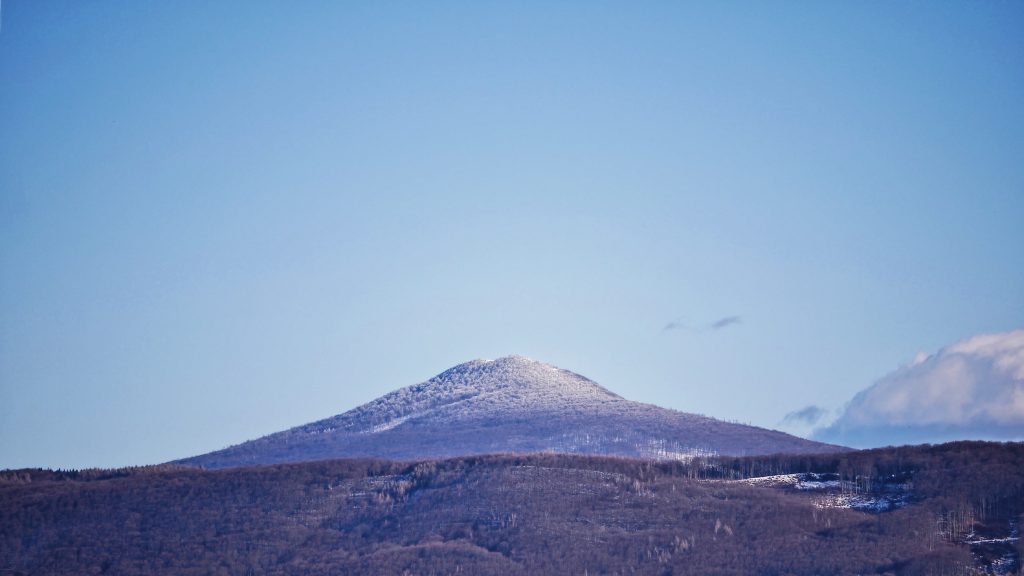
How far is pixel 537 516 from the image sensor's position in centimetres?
12531

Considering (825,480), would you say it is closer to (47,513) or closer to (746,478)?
(746,478)

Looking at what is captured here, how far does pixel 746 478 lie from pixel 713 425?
53406mm

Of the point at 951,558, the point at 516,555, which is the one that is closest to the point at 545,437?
the point at 516,555

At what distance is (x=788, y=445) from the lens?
18188 centimetres

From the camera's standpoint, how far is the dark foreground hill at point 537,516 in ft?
371

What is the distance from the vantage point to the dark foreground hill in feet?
371

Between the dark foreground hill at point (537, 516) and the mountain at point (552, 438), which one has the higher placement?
the mountain at point (552, 438)

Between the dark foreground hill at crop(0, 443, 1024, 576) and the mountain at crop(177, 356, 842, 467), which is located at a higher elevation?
the mountain at crop(177, 356, 842, 467)

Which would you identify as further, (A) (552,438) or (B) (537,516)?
(A) (552,438)

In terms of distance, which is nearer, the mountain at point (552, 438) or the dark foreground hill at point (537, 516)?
the dark foreground hill at point (537, 516)

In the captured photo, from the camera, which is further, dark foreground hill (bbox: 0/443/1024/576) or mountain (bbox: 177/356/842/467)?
mountain (bbox: 177/356/842/467)

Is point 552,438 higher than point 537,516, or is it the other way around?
point 552,438

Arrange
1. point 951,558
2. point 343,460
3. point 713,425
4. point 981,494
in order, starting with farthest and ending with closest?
point 713,425, point 343,460, point 981,494, point 951,558

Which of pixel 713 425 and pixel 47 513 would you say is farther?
pixel 713 425
